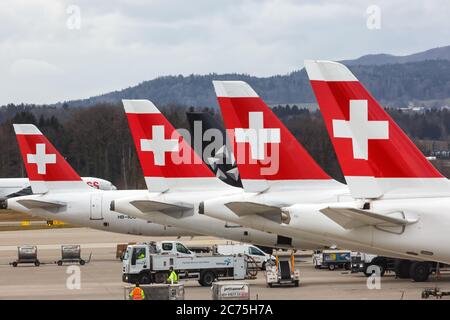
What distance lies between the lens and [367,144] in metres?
22.6

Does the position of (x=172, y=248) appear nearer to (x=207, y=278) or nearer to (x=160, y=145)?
(x=207, y=278)

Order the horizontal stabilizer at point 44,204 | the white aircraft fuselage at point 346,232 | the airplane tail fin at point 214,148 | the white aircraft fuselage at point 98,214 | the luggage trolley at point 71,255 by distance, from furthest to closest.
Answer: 1. the luggage trolley at point 71,255
2. the horizontal stabilizer at point 44,204
3. the white aircraft fuselage at point 98,214
4. the airplane tail fin at point 214,148
5. the white aircraft fuselage at point 346,232

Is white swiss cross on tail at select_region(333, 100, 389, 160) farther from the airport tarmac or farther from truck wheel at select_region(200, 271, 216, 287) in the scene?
truck wheel at select_region(200, 271, 216, 287)

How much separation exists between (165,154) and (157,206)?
2.37 meters

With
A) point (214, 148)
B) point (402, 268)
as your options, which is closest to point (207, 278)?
point (402, 268)

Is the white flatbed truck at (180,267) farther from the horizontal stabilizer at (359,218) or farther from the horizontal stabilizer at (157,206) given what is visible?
the horizontal stabilizer at (359,218)

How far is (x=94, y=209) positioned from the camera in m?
54.8

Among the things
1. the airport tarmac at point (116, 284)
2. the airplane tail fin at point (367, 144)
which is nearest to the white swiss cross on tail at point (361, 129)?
the airplane tail fin at point (367, 144)

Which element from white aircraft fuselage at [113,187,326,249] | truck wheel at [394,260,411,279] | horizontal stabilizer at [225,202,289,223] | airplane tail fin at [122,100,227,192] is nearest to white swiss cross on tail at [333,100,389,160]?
horizontal stabilizer at [225,202,289,223]

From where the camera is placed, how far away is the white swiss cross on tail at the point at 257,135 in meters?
33.1

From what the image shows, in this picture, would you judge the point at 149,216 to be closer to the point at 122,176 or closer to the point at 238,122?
the point at 238,122

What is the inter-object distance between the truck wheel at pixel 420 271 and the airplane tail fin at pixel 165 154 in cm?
875
